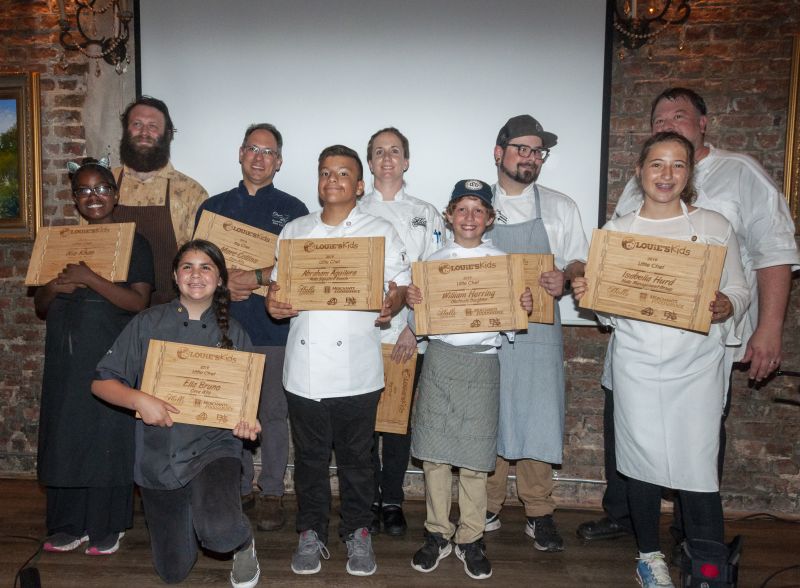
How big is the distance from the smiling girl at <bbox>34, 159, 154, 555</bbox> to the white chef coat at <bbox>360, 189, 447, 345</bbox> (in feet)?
3.97

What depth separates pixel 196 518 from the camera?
2.62 m

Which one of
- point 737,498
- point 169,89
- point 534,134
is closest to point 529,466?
point 737,498

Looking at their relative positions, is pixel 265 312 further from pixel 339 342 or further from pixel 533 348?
pixel 533 348

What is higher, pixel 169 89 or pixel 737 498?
pixel 169 89

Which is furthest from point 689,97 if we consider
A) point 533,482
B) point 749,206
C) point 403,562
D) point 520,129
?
point 403,562

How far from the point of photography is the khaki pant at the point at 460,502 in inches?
114

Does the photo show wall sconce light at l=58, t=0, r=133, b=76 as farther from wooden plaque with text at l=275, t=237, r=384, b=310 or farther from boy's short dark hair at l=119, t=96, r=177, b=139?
wooden plaque with text at l=275, t=237, r=384, b=310

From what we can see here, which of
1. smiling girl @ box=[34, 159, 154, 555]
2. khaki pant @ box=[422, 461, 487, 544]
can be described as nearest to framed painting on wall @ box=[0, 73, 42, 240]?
smiling girl @ box=[34, 159, 154, 555]

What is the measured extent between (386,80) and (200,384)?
2282 mm

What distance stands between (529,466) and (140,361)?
2.00 m

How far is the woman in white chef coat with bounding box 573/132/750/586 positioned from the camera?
102 inches

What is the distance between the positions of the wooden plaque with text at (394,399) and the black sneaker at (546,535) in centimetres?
86

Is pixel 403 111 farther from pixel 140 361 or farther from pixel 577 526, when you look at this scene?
pixel 577 526

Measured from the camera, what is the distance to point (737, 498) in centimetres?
383
